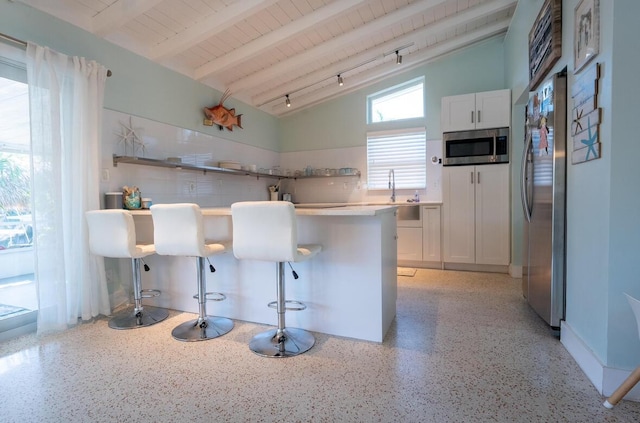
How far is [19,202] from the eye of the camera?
2.41 metres

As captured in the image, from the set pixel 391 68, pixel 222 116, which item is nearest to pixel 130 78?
pixel 222 116

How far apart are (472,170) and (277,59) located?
2.87m

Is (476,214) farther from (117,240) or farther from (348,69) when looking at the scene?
(117,240)

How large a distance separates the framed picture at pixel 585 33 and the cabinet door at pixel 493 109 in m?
2.13

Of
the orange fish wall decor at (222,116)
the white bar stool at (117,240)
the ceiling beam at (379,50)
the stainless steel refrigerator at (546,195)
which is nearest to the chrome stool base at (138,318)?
the white bar stool at (117,240)

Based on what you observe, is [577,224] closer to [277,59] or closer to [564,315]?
[564,315]

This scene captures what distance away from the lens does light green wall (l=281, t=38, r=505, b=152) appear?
4.47m

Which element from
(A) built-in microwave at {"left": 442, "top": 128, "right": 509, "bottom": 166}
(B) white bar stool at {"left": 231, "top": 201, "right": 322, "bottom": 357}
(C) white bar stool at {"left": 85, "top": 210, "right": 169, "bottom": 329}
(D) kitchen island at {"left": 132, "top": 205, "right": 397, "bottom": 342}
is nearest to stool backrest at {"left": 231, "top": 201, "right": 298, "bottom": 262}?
(B) white bar stool at {"left": 231, "top": 201, "right": 322, "bottom": 357}

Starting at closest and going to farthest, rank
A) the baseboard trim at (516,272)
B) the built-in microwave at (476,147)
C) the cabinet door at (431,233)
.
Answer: the baseboard trim at (516,272) → the built-in microwave at (476,147) → the cabinet door at (431,233)

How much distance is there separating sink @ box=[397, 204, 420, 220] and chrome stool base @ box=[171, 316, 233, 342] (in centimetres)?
283

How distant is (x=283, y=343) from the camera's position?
2143 millimetres

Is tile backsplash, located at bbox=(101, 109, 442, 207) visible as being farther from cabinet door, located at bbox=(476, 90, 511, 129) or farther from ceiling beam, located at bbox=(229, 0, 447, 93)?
ceiling beam, located at bbox=(229, 0, 447, 93)

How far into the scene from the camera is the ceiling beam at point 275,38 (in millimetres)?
3092

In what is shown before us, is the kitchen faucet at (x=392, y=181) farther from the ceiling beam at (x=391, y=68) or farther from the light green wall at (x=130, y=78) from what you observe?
the light green wall at (x=130, y=78)
